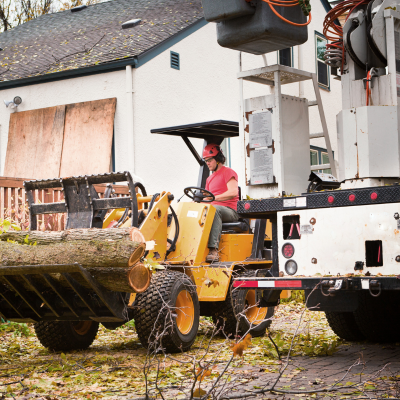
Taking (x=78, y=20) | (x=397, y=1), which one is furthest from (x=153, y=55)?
(x=397, y=1)

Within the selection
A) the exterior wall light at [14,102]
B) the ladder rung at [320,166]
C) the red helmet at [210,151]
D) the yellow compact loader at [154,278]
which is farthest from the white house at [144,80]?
the ladder rung at [320,166]

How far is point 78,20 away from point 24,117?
17.2 ft

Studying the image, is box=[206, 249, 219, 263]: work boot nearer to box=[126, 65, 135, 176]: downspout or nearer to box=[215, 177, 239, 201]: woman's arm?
box=[215, 177, 239, 201]: woman's arm

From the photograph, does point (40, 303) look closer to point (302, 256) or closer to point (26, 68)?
point (302, 256)

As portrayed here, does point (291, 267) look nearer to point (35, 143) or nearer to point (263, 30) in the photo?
point (263, 30)

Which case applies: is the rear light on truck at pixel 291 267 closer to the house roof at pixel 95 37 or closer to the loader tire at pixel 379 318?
the loader tire at pixel 379 318

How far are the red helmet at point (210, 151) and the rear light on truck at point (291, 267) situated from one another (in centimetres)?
280

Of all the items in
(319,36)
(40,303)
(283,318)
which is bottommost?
(283,318)

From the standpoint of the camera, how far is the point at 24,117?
14.7m

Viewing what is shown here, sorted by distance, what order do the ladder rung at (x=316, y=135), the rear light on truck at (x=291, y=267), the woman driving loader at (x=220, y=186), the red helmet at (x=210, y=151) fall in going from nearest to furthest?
the rear light on truck at (x=291, y=267)
the ladder rung at (x=316, y=135)
the woman driving loader at (x=220, y=186)
the red helmet at (x=210, y=151)

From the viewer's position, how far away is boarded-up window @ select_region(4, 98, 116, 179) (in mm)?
13445

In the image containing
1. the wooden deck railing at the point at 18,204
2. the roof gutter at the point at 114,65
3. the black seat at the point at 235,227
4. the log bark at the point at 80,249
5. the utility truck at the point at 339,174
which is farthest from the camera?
the roof gutter at the point at 114,65

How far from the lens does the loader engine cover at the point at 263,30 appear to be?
628cm

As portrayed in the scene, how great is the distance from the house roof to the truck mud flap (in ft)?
25.8
